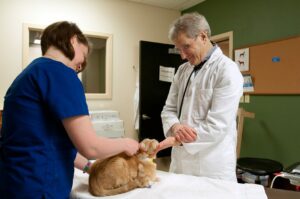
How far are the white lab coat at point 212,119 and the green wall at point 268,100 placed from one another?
147 cm

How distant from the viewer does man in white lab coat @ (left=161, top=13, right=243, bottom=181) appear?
4.06 ft

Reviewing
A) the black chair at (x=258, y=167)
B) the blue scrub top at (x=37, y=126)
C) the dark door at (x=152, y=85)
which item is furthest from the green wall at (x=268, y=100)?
the blue scrub top at (x=37, y=126)

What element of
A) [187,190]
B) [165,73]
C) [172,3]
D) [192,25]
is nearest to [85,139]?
[187,190]

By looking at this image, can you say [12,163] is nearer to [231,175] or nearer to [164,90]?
[231,175]

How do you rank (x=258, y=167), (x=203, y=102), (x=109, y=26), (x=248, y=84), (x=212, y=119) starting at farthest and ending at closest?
(x=109, y=26) < (x=248, y=84) < (x=258, y=167) < (x=203, y=102) < (x=212, y=119)

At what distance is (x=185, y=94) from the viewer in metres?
1.45

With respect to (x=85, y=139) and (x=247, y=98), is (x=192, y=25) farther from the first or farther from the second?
(x=247, y=98)

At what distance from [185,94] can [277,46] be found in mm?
1637

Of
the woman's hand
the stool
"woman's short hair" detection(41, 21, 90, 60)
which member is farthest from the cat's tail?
the stool

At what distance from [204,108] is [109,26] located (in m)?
2.45

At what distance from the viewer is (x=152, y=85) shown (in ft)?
11.9

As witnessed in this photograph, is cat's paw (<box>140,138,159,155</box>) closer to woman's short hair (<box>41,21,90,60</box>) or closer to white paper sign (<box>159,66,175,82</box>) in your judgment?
woman's short hair (<box>41,21,90,60</box>)

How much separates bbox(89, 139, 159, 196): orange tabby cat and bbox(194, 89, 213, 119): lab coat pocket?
38 cm

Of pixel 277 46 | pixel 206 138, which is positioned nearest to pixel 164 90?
pixel 277 46
